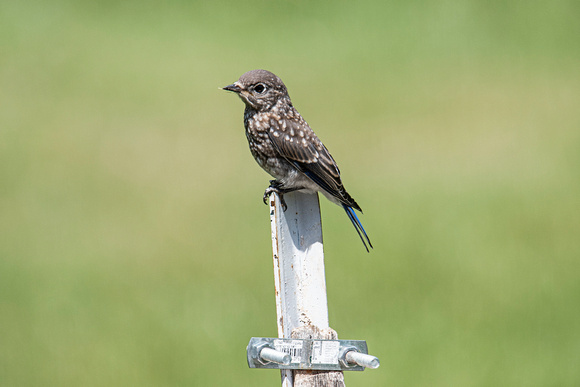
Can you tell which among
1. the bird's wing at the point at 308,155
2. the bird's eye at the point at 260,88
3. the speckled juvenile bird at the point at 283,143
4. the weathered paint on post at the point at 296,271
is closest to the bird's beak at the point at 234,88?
the speckled juvenile bird at the point at 283,143

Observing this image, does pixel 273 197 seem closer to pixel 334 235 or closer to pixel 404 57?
pixel 334 235

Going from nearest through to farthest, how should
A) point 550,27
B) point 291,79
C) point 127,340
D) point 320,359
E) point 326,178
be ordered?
point 320,359 < point 326,178 < point 127,340 < point 291,79 < point 550,27

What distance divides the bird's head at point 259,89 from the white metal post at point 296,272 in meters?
1.67

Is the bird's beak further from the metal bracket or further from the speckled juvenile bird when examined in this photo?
the metal bracket

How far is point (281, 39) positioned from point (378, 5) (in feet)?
6.03

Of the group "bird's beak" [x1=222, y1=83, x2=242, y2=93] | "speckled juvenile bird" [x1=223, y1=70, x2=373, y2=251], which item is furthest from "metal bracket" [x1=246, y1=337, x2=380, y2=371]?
"bird's beak" [x1=222, y1=83, x2=242, y2=93]

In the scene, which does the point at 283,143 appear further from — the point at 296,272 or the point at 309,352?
the point at 309,352

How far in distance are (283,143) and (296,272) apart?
179 centimetres

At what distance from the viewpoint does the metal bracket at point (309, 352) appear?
371 cm

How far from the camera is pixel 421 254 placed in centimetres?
1015

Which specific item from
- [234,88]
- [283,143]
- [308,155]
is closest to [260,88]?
[234,88]

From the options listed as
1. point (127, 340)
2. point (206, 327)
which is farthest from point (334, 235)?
point (127, 340)

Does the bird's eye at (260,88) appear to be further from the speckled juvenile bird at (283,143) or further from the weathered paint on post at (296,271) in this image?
the weathered paint on post at (296,271)

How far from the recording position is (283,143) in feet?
18.2
